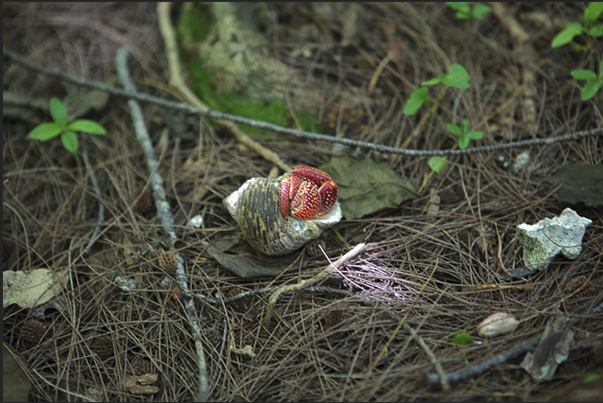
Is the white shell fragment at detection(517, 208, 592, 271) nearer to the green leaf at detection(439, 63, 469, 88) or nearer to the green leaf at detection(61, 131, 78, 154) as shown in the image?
the green leaf at detection(439, 63, 469, 88)

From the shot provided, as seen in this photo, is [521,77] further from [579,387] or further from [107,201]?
[107,201]

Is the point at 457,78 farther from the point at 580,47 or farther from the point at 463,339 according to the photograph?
the point at 463,339

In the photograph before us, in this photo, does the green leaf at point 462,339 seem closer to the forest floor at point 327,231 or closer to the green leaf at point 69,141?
the forest floor at point 327,231

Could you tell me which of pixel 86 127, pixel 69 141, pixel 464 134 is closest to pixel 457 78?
pixel 464 134

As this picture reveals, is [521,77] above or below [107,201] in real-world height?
above

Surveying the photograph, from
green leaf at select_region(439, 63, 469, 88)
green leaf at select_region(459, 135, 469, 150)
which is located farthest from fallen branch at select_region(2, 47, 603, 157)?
green leaf at select_region(439, 63, 469, 88)

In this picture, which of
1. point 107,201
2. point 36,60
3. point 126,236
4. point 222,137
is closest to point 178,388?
point 126,236

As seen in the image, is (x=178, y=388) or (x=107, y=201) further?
(x=107, y=201)
